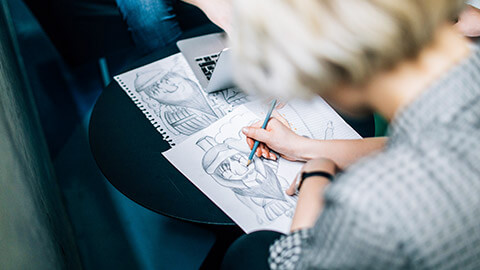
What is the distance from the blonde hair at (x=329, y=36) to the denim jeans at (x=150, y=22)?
0.96 meters

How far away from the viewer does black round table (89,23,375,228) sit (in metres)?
0.70

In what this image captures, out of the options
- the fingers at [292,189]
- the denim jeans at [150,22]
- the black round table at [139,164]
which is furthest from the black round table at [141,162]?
the denim jeans at [150,22]

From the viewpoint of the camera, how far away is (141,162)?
781mm

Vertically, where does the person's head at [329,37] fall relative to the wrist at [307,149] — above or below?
above

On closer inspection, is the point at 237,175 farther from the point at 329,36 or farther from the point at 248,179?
the point at 329,36

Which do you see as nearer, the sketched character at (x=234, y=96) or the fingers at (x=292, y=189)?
the fingers at (x=292, y=189)

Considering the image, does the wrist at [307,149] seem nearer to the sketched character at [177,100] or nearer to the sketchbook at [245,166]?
the sketchbook at [245,166]

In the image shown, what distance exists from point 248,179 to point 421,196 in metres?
0.41

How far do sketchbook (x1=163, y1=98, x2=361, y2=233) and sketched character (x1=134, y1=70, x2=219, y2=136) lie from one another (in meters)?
0.04

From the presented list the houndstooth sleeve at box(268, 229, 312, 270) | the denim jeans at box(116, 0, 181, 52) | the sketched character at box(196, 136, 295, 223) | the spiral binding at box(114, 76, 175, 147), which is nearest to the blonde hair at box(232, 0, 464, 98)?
the houndstooth sleeve at box(268, 229, 312, 270)

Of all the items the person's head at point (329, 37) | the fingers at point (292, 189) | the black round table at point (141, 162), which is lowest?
the black round table at point (141, 162)

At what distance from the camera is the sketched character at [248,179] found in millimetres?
706

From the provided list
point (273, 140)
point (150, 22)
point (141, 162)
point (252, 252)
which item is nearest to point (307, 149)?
point (273, 140)

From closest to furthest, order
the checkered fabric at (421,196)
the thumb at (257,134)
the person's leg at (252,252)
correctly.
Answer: the checkered fabric at (421,196)
the person's leg at (252,252)
the thumb at (257,134)
